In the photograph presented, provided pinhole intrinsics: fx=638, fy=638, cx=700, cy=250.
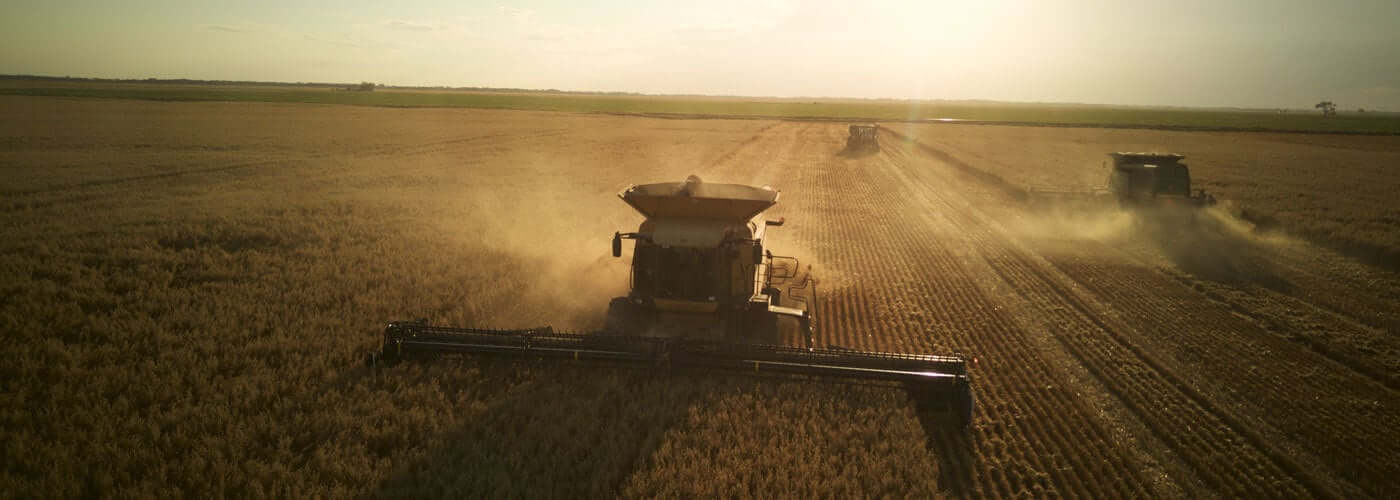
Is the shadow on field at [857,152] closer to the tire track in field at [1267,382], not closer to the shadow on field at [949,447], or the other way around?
the tire track in field at [1267,382]

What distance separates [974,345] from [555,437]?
6.08 metres

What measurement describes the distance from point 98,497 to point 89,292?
6901 millimetres

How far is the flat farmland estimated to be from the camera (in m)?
5.74

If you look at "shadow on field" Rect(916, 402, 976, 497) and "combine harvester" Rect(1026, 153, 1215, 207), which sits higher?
"combine harvester" Rect(1026, 153, 1215, 207)

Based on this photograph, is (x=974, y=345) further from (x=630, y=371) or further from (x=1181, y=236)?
(x=1181, y=236)

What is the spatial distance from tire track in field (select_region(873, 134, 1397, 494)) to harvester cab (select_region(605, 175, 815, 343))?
192 inches

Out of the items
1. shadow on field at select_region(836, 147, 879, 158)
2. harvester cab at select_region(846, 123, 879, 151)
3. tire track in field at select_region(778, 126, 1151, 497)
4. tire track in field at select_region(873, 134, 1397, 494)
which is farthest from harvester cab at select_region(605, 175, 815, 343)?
harvester cab at select_region(846, 123, 879, 151)

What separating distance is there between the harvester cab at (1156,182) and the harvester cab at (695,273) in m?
15.7

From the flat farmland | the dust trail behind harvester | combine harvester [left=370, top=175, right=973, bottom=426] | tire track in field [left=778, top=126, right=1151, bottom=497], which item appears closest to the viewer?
the flat farmland

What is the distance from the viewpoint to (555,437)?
20.2ft

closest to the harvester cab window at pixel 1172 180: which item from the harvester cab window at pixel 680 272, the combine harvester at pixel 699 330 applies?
the combine harvester at pixel 699 330

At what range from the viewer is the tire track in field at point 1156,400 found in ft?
19.7

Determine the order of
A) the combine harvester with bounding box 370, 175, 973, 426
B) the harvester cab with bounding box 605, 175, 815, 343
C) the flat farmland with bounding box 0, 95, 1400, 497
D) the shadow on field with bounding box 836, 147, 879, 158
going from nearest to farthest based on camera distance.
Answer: the flat farmland with bounding box 0, 95, 1400, 497 → the combine harvester with bounding box 370, 175, 973, 426 → the harvester cab with bounding box 605, 175, 815, 343 → the shadow on field with bounding box 836, 147, 879, 158

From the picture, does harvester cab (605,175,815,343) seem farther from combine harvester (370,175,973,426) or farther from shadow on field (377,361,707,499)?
shadow on field (377,361,707,499)
